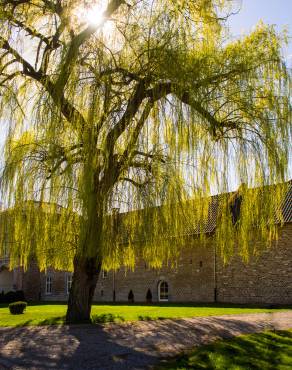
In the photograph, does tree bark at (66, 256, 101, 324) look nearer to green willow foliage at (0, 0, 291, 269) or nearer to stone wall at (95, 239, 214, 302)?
green willow foliage at (0, 0, 291, 269)

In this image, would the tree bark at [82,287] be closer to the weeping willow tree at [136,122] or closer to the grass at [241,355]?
the weeping willow tree at [136,122]

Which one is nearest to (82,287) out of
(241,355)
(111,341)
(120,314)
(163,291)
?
(111,341)

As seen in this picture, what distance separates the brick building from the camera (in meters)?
21.3

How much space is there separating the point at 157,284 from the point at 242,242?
1591cm

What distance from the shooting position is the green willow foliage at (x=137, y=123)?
31.5 feet

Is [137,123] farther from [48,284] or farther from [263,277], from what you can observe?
[48,284]

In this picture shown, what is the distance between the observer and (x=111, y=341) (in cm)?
909

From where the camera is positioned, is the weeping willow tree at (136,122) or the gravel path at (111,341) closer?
the gravel path at (111,341)

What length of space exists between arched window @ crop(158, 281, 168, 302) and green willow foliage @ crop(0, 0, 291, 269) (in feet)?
52.1

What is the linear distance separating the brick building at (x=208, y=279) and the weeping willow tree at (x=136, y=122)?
21.6 ft

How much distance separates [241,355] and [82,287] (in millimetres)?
5336

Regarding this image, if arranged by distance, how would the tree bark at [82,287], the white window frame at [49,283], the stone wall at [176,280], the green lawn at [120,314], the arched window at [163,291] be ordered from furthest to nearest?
1. the white window frame at [49,283]
2. the arched window at [163,291]
3. the stone wall at [176,280]
4. the green lawn at [120,314]
5. the tree bark at [82,287]

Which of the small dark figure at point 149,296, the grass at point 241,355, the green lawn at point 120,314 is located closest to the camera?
the grass at point 241,355

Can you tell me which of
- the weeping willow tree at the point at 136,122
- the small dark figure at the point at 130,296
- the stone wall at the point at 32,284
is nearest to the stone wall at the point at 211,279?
the small dark figure at the point at 130,296
